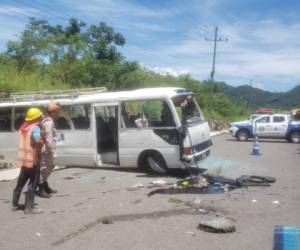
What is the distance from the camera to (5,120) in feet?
52.1

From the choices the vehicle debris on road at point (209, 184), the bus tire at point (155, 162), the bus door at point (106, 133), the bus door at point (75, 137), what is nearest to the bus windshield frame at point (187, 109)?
the bus tire at point (155, 162)

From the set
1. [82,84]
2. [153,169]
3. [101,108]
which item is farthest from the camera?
[82,84]

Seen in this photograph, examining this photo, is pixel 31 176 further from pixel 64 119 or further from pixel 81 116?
pixel 64 119

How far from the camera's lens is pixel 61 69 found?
3966 centimetres

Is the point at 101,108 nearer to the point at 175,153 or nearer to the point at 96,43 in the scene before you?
the point at 175,153

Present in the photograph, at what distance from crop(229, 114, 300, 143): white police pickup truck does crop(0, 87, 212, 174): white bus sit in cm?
1730

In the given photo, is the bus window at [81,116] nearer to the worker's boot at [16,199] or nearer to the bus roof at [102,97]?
the bus roof at [102,97]

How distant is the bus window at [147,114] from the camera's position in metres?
13.3

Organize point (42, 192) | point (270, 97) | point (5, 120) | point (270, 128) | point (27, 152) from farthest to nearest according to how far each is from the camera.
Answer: point (270, 97) → point (270, 128) → point (5, 120) → point (42, 192) → point (27, 152)

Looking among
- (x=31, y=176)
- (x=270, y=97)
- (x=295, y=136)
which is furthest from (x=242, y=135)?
(x=270, y=97)

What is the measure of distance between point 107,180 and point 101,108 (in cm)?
268

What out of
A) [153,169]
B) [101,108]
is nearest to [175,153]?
[153,169]

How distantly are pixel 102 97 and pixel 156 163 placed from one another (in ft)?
8.28

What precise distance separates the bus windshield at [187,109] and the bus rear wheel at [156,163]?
3.95 ft
